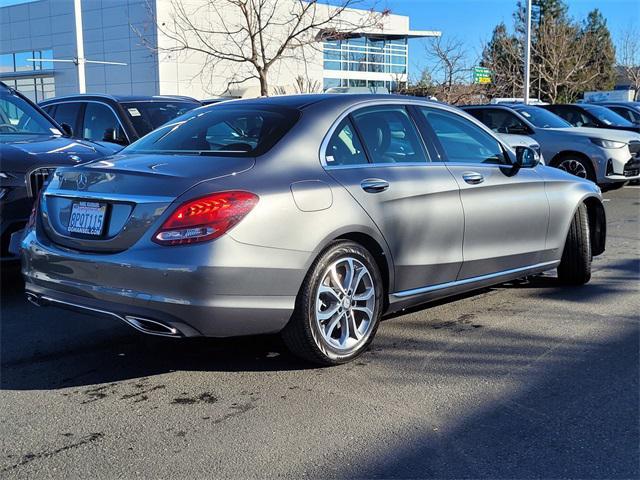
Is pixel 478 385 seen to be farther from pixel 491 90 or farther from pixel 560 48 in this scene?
pixel 560 48

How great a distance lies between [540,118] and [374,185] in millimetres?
10364

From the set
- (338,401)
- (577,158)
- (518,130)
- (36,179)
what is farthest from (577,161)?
(338,401)

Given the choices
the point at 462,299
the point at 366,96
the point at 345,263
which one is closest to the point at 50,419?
the point at 345,263

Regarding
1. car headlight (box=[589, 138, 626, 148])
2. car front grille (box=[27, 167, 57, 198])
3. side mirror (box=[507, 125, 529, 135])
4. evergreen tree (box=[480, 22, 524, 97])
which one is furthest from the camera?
evergreen tree (box=[480, 22, 524, 97])

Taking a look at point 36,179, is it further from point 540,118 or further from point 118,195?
point 540,118

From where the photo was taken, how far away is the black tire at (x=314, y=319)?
13.1ft

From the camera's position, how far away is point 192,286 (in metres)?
3.61

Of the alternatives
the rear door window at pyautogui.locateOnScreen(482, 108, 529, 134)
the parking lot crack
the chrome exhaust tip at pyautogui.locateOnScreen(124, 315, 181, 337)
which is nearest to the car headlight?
the rear door window at pyautogui.locateOnScreen(482, 108, 529, 134)

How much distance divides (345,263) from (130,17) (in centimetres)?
4118

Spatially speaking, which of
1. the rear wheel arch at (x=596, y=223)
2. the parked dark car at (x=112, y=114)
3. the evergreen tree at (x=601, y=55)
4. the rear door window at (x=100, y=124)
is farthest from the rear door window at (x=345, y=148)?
the evergreen tree at (x=601, y=55)

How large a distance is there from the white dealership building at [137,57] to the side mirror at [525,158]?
30.6 meters

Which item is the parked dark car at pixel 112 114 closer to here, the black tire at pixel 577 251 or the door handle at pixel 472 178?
the door handle at pixel 472 178

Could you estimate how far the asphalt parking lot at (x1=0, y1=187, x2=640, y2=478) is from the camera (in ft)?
10.3

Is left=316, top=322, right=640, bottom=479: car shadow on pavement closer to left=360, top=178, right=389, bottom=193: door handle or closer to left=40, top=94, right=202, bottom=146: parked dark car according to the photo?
left=360, top=178, right=389, bottom=193: door handle
